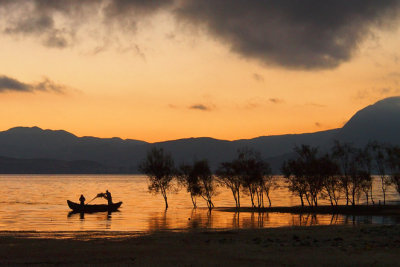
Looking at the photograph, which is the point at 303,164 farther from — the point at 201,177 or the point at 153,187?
the point at 153,187

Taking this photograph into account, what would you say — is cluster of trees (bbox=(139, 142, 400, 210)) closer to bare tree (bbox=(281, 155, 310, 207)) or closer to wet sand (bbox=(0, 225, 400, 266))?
bare tree (bbox=(281, 155, 310, 207))

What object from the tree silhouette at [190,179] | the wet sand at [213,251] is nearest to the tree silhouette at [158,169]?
the tree silhouette at [190,179]

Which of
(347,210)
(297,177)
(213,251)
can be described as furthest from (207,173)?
(213,251)

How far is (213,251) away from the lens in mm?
31016

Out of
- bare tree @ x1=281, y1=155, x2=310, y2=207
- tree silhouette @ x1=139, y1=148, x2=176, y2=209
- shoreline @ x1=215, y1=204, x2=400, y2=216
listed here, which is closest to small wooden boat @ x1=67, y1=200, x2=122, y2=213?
tree silhouette @ x1=139, y1=148, x2=176, y2=209

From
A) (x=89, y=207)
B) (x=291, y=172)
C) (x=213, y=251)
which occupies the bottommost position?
(x=89, y=207)

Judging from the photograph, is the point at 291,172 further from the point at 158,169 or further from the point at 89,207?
the point at 89,207

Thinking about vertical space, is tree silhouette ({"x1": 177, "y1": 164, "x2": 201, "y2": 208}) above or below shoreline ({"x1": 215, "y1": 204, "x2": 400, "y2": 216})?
above

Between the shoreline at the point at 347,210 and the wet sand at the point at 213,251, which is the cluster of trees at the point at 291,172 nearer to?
the shoreline at the point at 347,210

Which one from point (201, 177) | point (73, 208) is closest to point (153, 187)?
point (201, 177)

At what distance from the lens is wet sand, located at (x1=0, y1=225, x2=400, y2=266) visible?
86.4ft

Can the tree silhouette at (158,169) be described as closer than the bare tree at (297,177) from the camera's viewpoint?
No

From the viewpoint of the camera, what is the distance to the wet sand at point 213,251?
26344mm

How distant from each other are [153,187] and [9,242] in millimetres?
67637
